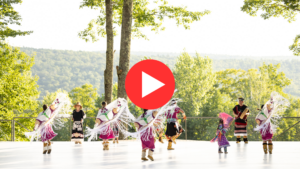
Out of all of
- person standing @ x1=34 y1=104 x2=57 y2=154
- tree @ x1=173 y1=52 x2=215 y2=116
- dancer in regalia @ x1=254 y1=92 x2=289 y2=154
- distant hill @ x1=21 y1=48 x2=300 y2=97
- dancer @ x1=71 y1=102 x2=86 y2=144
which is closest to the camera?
dancer in regalia @ x1=254 y1=92 x2=289 y2=154

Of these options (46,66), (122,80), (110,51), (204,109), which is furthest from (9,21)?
(46,66)

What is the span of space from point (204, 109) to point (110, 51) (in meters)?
45.9

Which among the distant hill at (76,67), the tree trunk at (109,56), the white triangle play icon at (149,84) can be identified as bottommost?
the white triangle play icon at (149,84)

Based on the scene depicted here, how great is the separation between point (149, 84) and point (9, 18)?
1956 centimetres

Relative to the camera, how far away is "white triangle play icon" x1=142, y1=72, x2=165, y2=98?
734cm

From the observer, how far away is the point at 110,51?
53.9 feet

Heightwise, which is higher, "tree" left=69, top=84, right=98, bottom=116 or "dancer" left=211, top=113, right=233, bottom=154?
"tree" left=69, top=84, right=98, bottom=116

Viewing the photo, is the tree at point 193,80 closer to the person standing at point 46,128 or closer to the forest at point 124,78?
the forest at point 124,78

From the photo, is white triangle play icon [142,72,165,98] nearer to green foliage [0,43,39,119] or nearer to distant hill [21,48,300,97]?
green foliage [0,43,39,119]

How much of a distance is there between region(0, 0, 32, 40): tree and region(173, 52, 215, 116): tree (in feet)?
133

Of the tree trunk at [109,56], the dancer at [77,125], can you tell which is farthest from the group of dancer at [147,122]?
the tree trunk at [109,56]

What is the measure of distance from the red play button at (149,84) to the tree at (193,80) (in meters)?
53.3

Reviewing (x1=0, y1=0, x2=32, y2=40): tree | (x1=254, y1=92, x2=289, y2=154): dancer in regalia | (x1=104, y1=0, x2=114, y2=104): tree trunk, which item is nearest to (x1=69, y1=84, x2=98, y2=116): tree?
(x1=0, y1=0, x2=32, y2=40): tree

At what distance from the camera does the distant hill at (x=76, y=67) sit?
424ft
